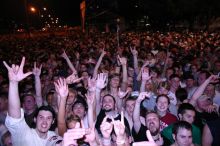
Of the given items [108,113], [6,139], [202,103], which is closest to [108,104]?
[108,113]

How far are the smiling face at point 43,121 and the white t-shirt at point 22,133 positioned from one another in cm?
8

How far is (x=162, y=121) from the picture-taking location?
4957mm

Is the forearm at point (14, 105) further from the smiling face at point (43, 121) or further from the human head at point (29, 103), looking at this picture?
the human head at point (29, 103)

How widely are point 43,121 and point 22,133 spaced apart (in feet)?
1.06

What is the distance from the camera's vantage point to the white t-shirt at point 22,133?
360cm

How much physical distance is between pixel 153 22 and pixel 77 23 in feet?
65.6

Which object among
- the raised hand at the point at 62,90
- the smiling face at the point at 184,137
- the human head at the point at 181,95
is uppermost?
the raised hand at the point at 62,90

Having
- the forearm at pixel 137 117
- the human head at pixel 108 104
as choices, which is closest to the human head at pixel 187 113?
the forearm at pixel 137 117

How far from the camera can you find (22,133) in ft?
12.0

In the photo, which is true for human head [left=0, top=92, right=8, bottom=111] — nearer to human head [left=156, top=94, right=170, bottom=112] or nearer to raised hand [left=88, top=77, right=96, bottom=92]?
raised hand [left=88, top=77, right=96, bottom=92]

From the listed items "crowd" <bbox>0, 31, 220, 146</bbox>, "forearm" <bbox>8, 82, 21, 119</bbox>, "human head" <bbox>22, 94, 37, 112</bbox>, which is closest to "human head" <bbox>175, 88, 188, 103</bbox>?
"crowd" <bbox>0, 31, 220, 146</bbox>

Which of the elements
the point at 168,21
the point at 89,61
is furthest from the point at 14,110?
the point at 168,21

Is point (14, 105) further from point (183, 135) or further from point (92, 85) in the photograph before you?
point (183, 135)

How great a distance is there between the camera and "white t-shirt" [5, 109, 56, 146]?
11.8 feet
